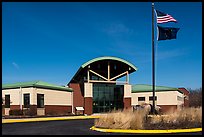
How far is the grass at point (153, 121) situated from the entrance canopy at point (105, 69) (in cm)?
2478

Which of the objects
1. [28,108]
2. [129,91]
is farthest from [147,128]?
[129,91]

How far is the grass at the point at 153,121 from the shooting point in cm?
1423

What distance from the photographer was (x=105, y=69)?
43688 mm

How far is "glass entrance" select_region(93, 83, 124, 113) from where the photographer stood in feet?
139

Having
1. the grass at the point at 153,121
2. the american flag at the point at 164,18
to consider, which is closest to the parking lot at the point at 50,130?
the grass at the point at 153,121

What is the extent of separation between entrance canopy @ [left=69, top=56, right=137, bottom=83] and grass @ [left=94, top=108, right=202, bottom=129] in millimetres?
24777

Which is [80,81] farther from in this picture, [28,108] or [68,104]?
[28,108]

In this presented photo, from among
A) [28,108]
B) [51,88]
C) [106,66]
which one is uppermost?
[106,66]

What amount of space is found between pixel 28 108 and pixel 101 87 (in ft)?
38.7

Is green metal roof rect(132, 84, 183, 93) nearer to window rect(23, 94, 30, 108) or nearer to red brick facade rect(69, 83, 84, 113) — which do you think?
red brick facade rect(69, 83, 84, 113)

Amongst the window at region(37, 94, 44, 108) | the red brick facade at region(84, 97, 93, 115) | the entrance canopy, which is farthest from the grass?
the red brick facade at region(84, 97, 93, 115)

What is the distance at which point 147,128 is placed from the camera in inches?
542

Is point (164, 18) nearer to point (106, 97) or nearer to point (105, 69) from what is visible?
point (105, 69)

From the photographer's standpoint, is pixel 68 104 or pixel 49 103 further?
pixel 68 104
